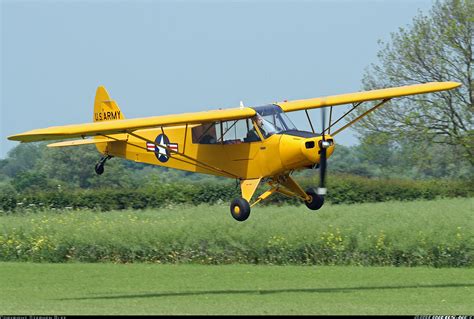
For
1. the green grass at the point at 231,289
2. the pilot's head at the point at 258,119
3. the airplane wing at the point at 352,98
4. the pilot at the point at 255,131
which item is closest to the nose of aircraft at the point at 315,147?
the pilot at the point at 255,131

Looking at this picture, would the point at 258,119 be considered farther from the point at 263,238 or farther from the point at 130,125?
the point at 263,238

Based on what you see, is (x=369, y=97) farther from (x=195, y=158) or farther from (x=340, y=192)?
(x=340, y=192)

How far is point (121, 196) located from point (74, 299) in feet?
70.8

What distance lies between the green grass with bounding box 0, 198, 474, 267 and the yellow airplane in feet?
28.5

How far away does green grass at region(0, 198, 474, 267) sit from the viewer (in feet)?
119

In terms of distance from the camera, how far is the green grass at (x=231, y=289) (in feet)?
86.9

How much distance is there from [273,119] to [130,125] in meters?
3.37

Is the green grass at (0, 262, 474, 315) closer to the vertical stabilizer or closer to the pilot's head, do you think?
the pilot's head

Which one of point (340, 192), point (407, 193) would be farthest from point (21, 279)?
point (407, 193)

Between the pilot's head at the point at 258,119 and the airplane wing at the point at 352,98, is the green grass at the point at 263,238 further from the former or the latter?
the pilot's head at the point at 258,119

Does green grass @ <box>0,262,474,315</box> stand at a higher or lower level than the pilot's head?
lower

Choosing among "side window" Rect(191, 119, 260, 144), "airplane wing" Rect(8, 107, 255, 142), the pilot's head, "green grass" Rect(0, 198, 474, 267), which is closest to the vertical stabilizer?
"side window" Rect(191, 119, 260, 144)

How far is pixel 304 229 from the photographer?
37.3 m

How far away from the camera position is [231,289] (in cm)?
3053
